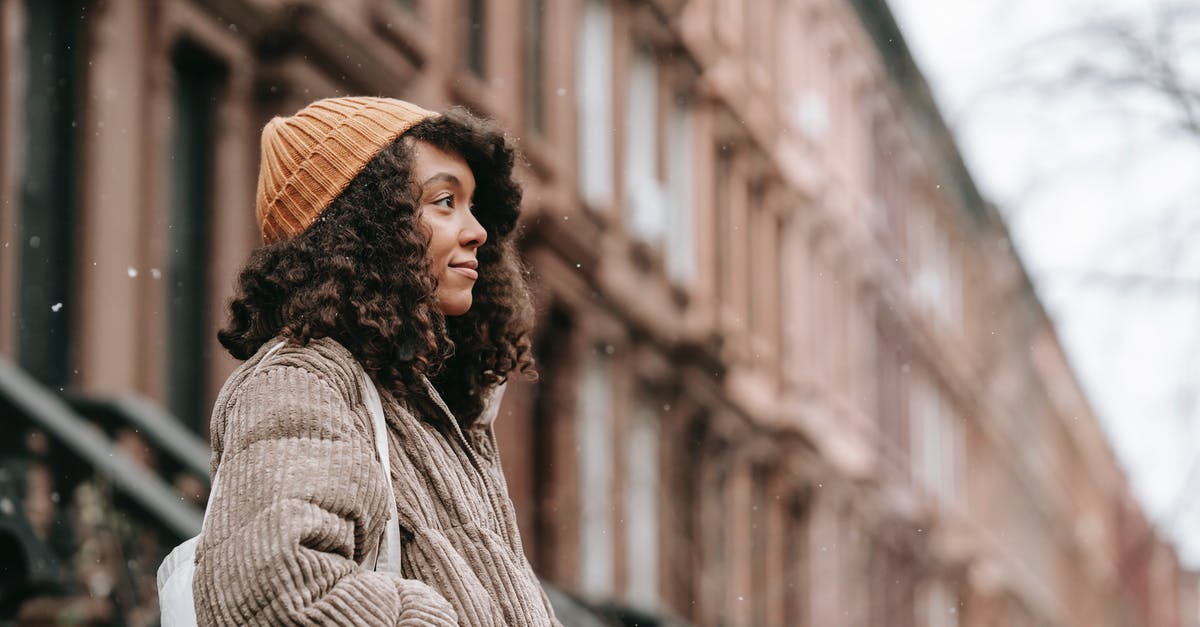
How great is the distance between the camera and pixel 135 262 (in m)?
11.5

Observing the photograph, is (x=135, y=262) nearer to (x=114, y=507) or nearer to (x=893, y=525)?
(x=114, y=507)

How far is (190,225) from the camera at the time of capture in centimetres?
1267

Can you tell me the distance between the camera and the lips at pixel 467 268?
3.24 meters

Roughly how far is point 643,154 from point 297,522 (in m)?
19.7

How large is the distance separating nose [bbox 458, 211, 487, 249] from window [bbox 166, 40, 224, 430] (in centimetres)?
915

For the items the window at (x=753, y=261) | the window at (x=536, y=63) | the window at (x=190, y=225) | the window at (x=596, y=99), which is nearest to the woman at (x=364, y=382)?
the window at (x=190, y=225)

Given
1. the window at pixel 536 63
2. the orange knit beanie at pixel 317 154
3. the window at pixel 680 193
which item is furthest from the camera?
the window at pixel 680 193

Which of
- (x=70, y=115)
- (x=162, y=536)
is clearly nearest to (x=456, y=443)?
(x=162, y=536)

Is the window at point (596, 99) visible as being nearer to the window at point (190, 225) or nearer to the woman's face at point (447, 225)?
the window at point (190, 225)

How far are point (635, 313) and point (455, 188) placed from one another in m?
17.7

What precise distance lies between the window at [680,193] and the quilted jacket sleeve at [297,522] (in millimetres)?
20228

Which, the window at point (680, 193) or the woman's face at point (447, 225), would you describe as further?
the window at point (680, 193)

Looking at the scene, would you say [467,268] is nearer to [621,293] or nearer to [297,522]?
[297,522]

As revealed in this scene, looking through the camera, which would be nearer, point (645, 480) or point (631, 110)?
point (645, 480)
